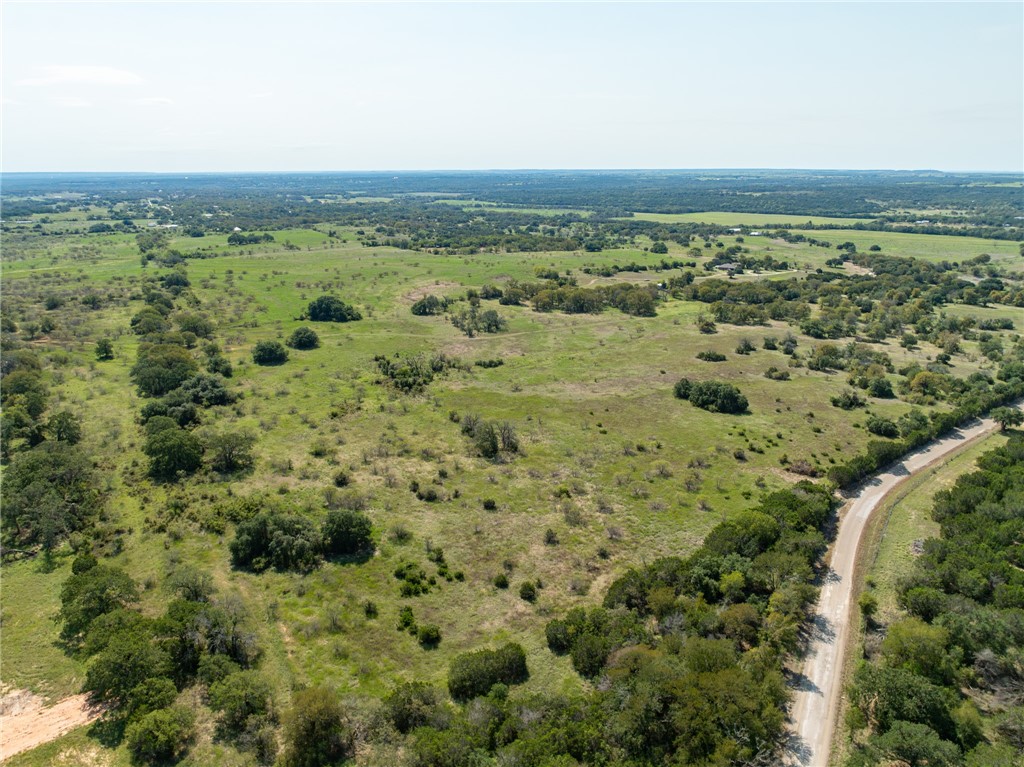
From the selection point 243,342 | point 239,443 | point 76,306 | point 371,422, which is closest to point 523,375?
point 371,422

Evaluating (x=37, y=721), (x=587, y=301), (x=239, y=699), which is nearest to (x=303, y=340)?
(x=587, y=301)

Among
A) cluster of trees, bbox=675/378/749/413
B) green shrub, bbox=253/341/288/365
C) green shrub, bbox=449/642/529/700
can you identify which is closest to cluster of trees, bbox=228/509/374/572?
green shrub, bbox=449/642/529/700

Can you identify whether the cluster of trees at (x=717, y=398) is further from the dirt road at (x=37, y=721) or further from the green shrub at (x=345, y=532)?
the dirt road at (x=37, y=721)

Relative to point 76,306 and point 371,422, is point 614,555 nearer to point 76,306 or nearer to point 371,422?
point 371,422

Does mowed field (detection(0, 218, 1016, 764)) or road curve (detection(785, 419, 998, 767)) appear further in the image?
mowed field (detection(0, 218, 1016, 764))

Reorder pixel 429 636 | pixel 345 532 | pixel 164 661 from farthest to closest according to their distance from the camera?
1. pixel 345 532
2. pixel 429 636
3. pixel 164 661

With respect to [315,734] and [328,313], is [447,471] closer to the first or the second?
[315,734]

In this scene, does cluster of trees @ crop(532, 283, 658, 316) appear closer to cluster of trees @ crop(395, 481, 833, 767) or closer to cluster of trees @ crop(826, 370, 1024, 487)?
cluster of trees @ crop(826, 370, 1024, 487)
